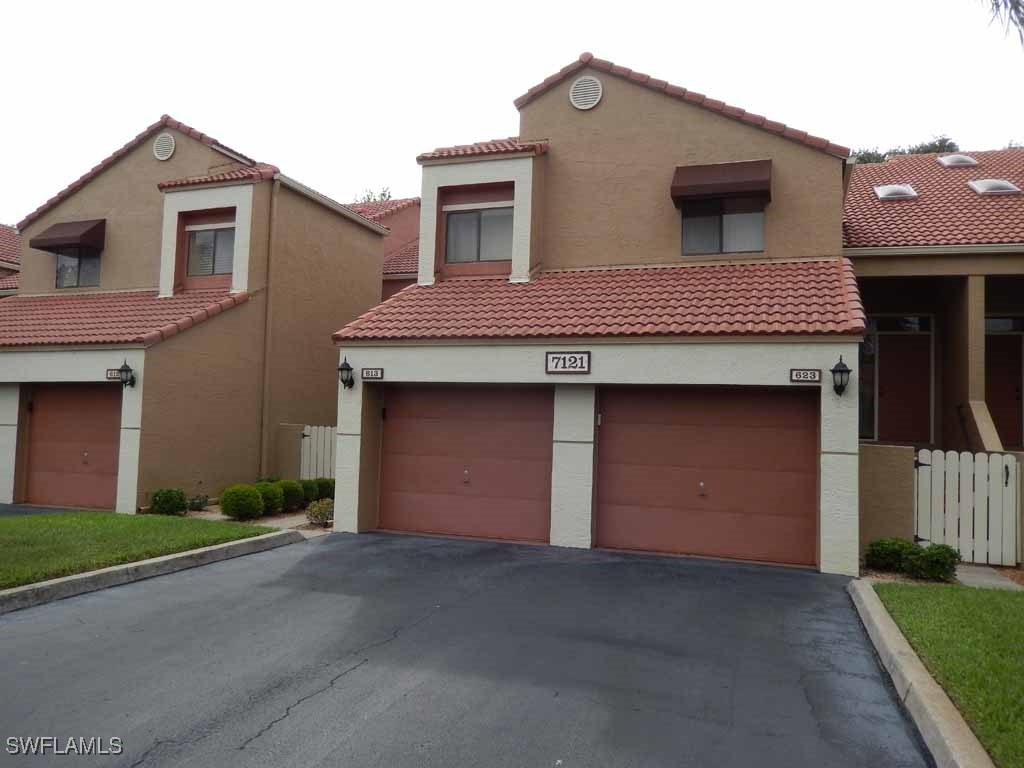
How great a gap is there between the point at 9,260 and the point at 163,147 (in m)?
8.75

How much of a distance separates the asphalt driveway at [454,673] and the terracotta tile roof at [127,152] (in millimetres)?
11686

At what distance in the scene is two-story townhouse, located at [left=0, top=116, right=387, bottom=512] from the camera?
13.8 m

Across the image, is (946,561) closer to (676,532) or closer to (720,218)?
(676,532)

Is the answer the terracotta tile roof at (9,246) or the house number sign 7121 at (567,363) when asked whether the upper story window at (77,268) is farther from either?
the house number sign 7121 at (567,363)

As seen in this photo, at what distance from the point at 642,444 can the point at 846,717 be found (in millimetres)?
6078

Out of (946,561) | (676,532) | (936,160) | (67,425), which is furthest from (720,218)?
(67,425)

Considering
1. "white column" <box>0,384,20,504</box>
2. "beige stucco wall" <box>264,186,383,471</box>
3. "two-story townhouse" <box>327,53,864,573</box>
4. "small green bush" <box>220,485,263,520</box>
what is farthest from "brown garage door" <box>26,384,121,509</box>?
"two-story townhouse" <box>327,53,864,573</box>

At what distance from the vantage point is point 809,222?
12203 millimetres

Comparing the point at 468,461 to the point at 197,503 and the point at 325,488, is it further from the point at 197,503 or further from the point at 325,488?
the point at 197,503

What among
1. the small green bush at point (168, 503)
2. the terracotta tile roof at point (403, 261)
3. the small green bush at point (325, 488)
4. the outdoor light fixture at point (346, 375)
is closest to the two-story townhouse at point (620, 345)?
the outdoor light fixture at point (346, 375)

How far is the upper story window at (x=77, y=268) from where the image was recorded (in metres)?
17.5

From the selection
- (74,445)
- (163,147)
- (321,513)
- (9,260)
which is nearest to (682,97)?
(321,513)

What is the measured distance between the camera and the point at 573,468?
10.8m

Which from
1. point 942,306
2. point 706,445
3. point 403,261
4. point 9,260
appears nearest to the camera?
point 706,445
